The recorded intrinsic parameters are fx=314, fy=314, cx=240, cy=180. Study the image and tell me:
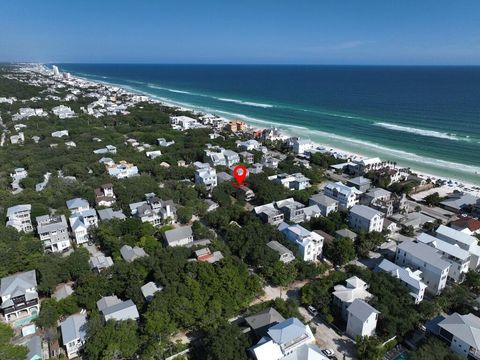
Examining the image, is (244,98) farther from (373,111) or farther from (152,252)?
(152,252)

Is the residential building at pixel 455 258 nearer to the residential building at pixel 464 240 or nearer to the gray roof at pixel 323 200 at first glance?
the residential building at pixel 464 240

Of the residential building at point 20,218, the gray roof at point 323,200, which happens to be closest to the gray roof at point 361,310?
the gray roof at point 323,200

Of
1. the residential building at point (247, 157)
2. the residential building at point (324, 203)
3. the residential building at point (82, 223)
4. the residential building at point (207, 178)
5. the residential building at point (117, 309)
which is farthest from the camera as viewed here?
the residential building at point (247, 157)

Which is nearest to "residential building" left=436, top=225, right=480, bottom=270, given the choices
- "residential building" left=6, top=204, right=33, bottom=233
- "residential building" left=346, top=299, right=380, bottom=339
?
"residential building" left=346, top=299, right=380, bottom=339

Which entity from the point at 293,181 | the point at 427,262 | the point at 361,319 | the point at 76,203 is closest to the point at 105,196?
the point at 76,203

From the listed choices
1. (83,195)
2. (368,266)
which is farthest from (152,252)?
(368,266)

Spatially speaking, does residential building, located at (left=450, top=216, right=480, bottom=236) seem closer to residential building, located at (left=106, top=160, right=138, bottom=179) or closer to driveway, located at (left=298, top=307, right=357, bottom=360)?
driveway, located at (left=298, top=307, right=357, bottom=360)

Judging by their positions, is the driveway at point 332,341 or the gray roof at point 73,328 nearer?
the gray roof at point 73,328

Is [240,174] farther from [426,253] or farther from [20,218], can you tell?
[20,218]
